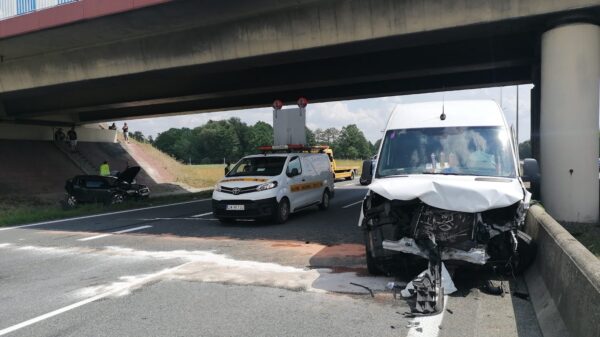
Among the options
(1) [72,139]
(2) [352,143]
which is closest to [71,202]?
(1) [72,139]

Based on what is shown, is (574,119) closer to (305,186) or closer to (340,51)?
(340,51)

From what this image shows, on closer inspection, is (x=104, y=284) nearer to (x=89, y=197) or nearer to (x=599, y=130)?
(x=599, y=130)

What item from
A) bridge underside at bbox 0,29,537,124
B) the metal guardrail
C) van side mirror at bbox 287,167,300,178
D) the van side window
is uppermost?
the metal guardrail

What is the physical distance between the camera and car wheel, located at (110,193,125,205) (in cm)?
1941

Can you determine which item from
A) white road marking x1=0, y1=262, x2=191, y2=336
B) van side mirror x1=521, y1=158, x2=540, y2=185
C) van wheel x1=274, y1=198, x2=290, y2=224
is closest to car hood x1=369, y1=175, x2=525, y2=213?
van side mirror x1=521, y1=158, x2=540, y2=185

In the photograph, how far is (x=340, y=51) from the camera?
42.3ft

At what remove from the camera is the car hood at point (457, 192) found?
5418 mm

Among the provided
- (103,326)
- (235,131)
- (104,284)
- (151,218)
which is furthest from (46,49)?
(235,131)

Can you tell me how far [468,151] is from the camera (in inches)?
263

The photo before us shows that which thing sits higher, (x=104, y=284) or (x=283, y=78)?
(x=283, y=78)

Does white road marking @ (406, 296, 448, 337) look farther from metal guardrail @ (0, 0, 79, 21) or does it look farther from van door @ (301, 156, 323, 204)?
metal guardrail @ (0, 0, 79, 21)

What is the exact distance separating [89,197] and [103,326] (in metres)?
16.2

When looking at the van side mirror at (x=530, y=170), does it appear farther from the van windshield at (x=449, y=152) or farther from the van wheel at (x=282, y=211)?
the van wheel at (x=282, y=211)

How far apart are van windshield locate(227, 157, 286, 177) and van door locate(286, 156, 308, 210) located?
0.31 meters
